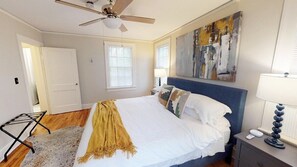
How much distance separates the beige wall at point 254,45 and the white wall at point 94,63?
3.05 m

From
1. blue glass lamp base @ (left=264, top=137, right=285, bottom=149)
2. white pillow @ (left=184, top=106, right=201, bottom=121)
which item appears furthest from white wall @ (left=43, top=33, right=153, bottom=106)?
blue glass lamp base @ (left=264, top=137, right=285, bottom=149)

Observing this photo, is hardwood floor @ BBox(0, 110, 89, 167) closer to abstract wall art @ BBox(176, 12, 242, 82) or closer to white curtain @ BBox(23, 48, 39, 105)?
white curtain @ BBox(23, 48, 39, 105)

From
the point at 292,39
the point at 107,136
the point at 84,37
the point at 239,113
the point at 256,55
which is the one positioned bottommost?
the point at 107,136

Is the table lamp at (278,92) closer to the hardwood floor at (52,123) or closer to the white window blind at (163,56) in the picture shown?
the white window blind at (163,56)

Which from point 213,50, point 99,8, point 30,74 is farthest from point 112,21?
point 30,74

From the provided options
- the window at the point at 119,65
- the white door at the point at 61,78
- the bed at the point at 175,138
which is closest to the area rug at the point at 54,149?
the bed at the point at 175,138

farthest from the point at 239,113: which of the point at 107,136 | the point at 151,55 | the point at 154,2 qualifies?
the point at 151,55

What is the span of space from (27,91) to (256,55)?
4.19 metres

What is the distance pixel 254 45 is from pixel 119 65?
365 centimetres

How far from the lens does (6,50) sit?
2.15 meters

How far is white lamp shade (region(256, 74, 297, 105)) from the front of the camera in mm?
1058

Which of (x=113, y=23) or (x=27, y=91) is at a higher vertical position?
(x=113, y=23)

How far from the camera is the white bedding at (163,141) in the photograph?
117cm

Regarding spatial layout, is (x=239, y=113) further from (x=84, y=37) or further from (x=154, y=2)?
(x=84, y=37)
